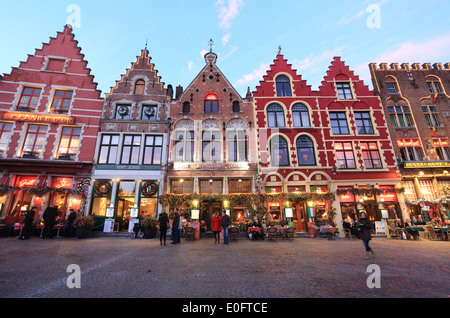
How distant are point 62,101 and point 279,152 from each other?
2079cm

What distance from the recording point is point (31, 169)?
53.6ft

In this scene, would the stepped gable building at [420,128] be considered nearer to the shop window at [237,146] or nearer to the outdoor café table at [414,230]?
the outdoor café table at [414,230]

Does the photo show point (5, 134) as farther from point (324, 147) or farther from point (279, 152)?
point (324, 147)

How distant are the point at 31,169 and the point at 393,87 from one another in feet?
114

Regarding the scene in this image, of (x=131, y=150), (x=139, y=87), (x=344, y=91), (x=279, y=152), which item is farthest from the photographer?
(x=344, y=91)

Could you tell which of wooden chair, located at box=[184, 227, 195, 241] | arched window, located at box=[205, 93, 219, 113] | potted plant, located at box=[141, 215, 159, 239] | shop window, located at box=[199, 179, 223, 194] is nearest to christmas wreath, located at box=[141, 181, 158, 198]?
potted plant, located at box=[141, 215, 159, 239]

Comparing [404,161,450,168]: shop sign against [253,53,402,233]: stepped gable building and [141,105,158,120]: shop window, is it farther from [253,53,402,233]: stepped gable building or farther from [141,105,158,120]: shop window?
[141,105,158,120]: shop window

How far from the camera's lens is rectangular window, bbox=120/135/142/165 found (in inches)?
710

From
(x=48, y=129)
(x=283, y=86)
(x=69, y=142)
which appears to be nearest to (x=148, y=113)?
(x=69, y=142)

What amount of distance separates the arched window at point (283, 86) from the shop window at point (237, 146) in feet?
19.6

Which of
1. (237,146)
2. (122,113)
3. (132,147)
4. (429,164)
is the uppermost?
(122,113)

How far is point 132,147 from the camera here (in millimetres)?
18438
